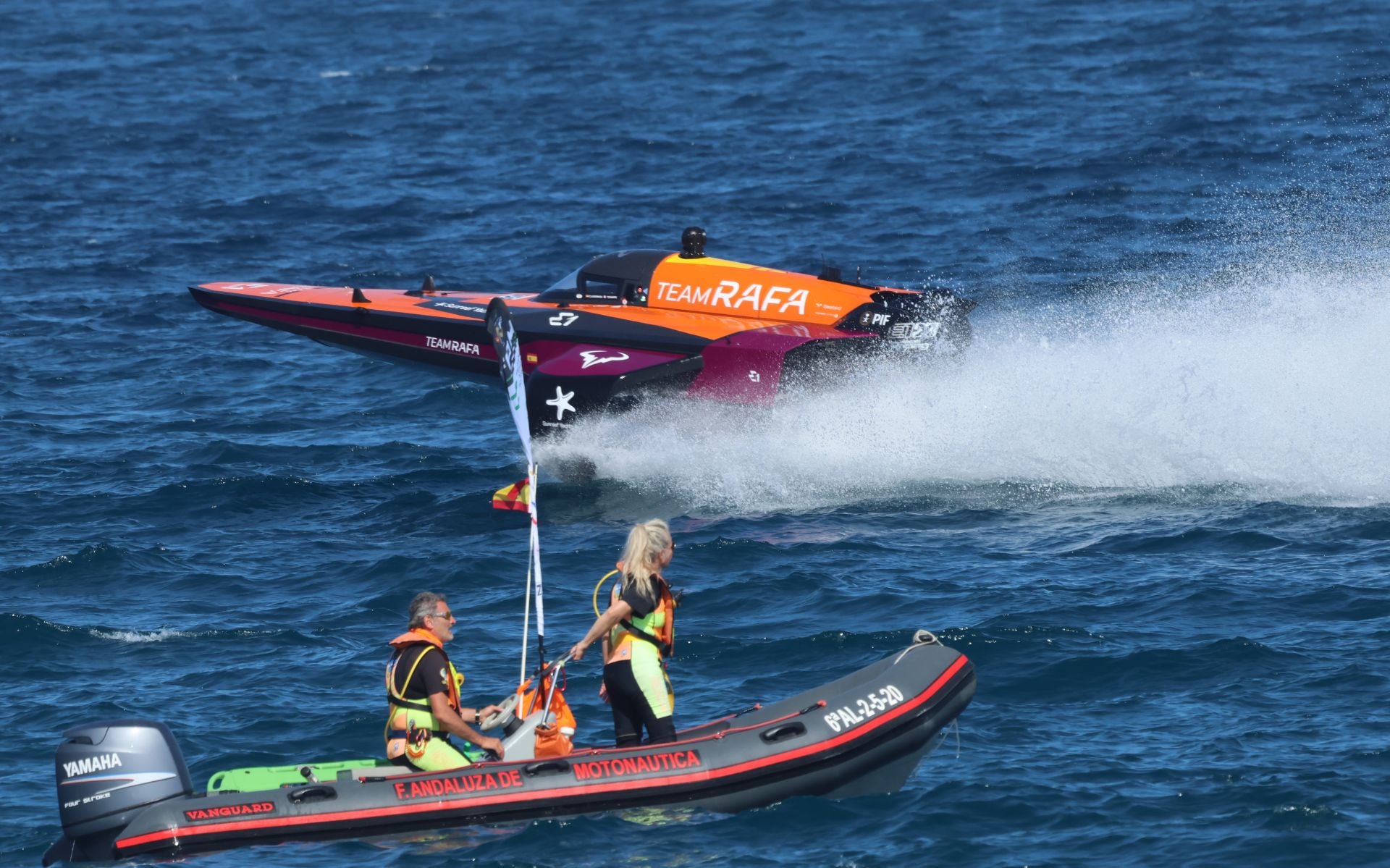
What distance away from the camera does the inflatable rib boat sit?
9719 mm

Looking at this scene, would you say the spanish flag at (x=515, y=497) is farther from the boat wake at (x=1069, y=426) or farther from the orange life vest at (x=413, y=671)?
the boat wake at (x=1069, y=426)

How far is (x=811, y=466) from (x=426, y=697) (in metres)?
7.71

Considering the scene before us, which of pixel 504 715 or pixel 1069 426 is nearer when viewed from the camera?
pixel 504 715

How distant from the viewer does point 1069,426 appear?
17109 mm

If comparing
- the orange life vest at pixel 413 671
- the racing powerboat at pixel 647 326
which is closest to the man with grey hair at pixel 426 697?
the orange life vest at pixel 413 671

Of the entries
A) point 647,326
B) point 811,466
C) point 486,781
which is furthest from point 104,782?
point 647,326

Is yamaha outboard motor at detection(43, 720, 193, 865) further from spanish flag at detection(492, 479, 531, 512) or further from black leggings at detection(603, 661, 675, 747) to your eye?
spanish flag at detection(492, 479, 531, 512)

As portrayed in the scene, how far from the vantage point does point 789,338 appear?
17.7 metres

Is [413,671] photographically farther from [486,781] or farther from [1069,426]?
[1069,426]

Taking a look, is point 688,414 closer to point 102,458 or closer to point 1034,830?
point 102,458

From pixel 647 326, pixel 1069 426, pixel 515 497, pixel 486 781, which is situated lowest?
pixel 486 781

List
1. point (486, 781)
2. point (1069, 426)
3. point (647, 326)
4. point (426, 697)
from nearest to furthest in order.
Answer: point (486, 781)
point (426, 697)
point (1069, 426)
point (647, 326)

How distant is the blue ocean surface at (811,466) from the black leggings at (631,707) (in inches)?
23.5

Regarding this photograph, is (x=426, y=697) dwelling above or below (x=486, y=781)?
above
